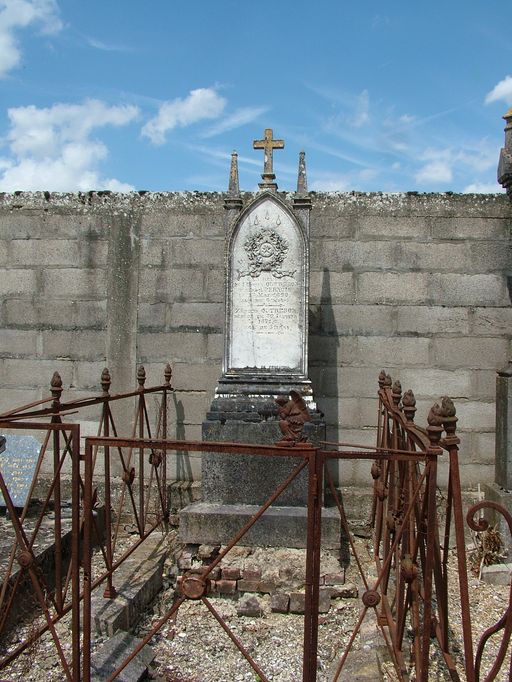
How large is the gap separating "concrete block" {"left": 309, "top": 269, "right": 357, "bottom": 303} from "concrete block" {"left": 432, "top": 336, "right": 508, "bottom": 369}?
866 millimetres

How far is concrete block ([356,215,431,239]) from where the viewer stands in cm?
523

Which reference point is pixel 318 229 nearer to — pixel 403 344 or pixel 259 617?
pixel 403 344

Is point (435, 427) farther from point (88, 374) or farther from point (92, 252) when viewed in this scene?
point (92, 252)

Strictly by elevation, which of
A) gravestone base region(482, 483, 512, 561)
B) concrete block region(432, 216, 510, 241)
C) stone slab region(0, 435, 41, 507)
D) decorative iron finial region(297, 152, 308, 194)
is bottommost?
gravestone base region(482, 483, 512, 561)

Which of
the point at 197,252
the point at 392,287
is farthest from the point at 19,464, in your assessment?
the point at 392,287

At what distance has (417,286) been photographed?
5.21 meters

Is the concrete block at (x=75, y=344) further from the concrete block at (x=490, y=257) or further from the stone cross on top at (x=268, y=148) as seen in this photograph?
the concrete block at (x=490, y=257)

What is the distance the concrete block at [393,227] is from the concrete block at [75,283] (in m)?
2.42

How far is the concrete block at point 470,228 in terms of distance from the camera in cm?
518

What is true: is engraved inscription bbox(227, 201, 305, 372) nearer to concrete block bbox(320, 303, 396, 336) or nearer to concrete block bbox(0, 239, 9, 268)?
concrete block bbox(320, 303, 396, 336)

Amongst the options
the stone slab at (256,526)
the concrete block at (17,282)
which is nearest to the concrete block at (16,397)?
the concrete block at (17,282)

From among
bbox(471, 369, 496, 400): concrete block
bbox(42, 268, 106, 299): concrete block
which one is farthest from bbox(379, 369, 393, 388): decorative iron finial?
bbox(42, 268, 106, 299): concrete block

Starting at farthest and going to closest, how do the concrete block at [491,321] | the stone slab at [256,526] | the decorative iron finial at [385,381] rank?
the concrete block at [491,321] → the decorative iron finial at [385,381] → the stone slab at [256,526]

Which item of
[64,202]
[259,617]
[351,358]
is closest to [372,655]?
[259,617]
